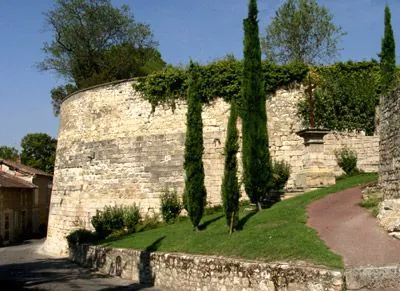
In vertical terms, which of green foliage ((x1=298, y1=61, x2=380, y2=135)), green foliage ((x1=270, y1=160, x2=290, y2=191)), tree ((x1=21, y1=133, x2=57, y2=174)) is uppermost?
tree ((x1=21, y1=133, x2=57, y2=174))

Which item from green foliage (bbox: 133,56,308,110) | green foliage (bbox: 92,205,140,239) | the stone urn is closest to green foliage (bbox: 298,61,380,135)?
green foliage (bbox: 133,56,308,110)

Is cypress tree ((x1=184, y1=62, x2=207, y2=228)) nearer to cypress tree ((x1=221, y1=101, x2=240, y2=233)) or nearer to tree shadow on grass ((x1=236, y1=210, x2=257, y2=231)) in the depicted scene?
tree shadow on grass ((x1=236, y1=210, x2=257, y2=231))

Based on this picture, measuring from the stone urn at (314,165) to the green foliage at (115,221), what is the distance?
284 inches

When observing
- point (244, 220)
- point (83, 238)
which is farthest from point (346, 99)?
point (83, 238)

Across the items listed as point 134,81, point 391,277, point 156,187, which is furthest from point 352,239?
point 134,81

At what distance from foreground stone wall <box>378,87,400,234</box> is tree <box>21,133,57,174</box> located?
49657 mm

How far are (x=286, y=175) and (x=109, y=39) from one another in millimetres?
20947

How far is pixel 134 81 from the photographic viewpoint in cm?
2259

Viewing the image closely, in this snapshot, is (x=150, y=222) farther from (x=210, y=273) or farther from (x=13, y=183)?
(x=13, y=183)

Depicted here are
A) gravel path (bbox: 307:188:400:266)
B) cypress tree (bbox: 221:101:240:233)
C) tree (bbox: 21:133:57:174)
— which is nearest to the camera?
gravel path (bbox: 307:188:400:266)

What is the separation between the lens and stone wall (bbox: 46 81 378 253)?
20828mm

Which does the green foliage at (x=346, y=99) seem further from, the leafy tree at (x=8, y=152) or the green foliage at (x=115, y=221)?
the leafy tree at (x=8, y=152)

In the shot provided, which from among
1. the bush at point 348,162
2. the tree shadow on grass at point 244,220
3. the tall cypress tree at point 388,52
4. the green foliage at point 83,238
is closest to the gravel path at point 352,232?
the tree shadow on grass at point 244,220

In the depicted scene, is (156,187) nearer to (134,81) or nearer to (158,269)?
(134,81)
